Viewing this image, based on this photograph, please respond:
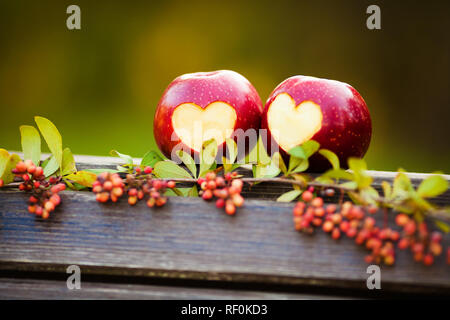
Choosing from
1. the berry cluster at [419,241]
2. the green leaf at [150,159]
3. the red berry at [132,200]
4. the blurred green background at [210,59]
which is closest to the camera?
the berry cluster at [419,241]

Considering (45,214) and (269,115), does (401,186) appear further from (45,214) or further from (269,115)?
(45,214)

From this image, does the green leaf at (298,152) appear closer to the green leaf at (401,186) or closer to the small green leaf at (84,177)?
the green leaf at (401,186)

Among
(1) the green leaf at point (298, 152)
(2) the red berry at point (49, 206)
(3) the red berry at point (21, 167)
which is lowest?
(2) the red berry at point (49, 206)

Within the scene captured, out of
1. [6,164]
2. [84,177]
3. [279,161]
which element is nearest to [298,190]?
[279,161]

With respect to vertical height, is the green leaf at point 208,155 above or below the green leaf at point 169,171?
above

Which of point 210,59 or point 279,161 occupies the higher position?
point 210,59

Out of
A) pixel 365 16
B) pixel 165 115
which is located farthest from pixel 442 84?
pixel 165 115

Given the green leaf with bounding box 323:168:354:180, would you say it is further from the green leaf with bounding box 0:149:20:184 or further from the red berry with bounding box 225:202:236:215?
the green leaf with bounding box 0:149:20:184

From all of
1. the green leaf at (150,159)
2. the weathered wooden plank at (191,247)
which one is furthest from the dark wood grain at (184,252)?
the green leaf at (150,159)
